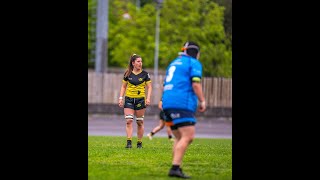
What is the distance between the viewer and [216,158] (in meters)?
14.2

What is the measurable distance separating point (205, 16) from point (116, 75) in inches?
266

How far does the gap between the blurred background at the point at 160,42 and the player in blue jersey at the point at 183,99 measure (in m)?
24.0

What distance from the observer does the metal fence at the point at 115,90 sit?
3938 cm

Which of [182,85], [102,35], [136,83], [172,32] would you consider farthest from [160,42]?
[182,85]

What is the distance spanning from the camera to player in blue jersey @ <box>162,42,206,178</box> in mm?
11070

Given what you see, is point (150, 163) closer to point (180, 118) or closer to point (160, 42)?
point (180, 118)

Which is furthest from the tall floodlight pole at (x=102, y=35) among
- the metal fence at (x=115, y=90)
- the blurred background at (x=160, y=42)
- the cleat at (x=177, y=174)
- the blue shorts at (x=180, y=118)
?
the cleat at (x=177, y=174)

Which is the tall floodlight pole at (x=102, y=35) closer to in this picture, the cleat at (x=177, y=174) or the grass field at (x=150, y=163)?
the grass field at (x=150, y=163)

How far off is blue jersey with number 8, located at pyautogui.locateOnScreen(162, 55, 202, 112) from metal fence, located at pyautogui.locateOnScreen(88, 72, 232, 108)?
27918 mm

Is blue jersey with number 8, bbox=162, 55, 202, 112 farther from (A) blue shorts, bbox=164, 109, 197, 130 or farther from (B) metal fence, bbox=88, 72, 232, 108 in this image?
(B) metal fence, bbox=88, 72, 232, 108

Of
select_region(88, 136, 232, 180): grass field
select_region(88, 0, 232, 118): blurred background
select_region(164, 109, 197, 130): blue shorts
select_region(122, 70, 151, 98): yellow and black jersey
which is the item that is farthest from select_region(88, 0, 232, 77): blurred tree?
select_region(164, 109, 197, 130): blue shorts
